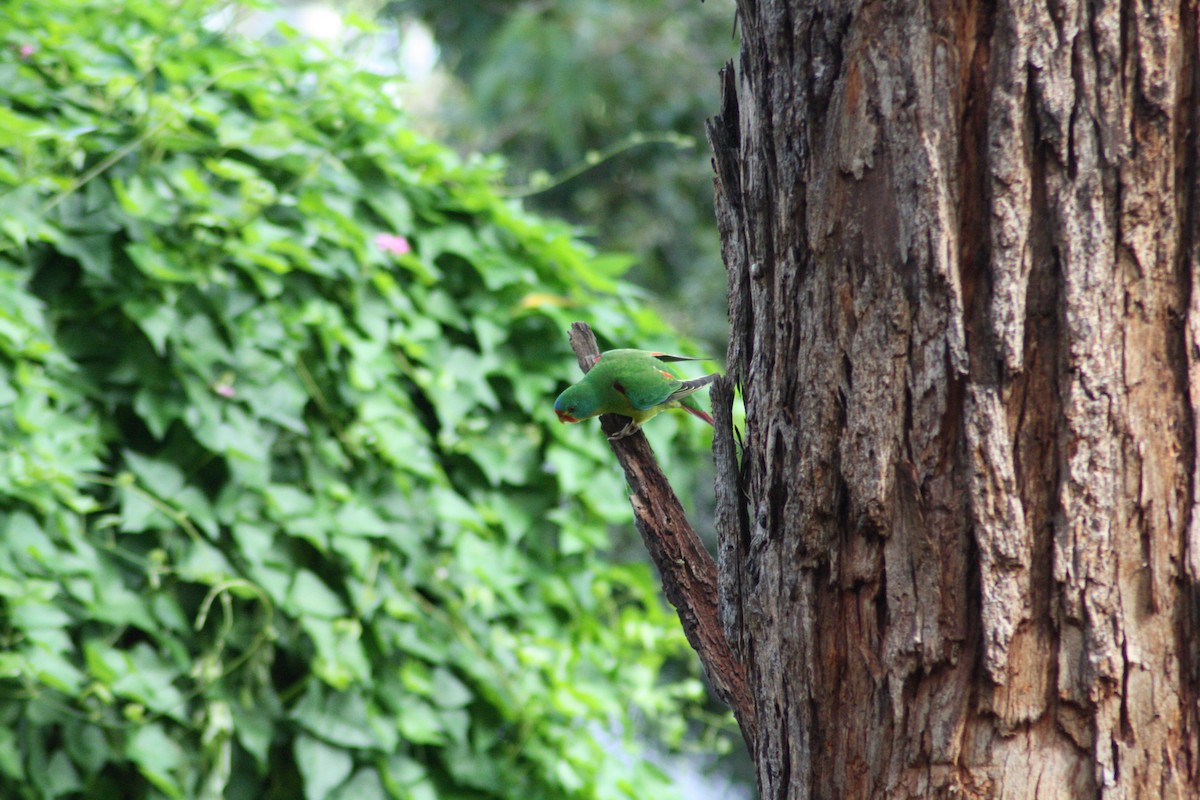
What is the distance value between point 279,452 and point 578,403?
0.86 metres

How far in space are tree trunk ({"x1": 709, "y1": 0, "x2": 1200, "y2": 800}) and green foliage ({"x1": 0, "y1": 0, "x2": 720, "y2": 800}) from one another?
144 cm

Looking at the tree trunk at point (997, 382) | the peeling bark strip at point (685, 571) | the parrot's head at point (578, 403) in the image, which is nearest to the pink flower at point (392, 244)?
the parrot's head at point (578, 403)

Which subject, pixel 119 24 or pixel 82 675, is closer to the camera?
pixel 82 675

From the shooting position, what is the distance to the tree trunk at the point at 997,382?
867mm

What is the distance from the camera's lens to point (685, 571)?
51.2 inches

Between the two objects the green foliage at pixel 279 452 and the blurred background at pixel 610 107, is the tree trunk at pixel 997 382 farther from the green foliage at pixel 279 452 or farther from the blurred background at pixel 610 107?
the blurred background at pixel 610 107

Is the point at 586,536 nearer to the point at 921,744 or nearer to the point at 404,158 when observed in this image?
the point at 404,158

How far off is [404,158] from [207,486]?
37.3 inches

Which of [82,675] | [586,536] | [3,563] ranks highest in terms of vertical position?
[586,536]

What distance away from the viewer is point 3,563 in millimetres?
1806

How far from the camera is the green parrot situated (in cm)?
164

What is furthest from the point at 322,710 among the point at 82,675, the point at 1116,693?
the point at 1116,693

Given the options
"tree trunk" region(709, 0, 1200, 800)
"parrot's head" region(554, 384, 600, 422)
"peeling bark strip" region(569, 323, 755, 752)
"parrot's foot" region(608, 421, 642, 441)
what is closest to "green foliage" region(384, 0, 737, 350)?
"parrot's head" region(554, 384, 600, 422)

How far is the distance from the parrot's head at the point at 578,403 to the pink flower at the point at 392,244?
74 cm
